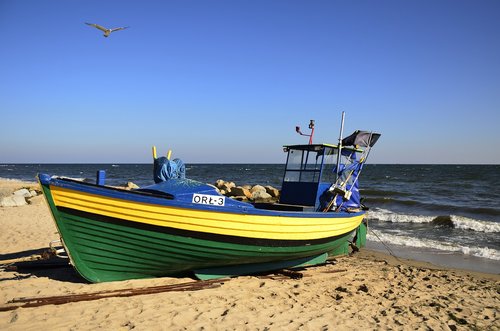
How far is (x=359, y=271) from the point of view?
877cm

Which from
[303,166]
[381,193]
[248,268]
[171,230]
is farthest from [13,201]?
[381,193]

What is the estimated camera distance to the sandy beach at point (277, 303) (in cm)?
529

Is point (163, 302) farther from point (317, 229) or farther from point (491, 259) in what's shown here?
point (491, 259)

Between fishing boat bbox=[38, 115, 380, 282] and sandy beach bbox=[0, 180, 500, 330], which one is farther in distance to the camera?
fishing boat bbox=[38, 115, 380, 282]

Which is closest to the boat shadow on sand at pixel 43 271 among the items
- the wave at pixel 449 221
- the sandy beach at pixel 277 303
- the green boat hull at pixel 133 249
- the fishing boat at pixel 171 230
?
the sandy beach at pixel 277 303

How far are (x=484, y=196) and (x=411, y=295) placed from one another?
2665 cm

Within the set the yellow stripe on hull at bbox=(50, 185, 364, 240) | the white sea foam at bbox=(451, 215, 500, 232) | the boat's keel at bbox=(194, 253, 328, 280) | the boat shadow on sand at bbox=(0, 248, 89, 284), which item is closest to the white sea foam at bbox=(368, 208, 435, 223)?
the white sea foam at bbox=(451, 215, 500, 232)

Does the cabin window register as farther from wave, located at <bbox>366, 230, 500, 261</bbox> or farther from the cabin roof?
wave, located at <bbox>366, 230, 500, 261</bbox>

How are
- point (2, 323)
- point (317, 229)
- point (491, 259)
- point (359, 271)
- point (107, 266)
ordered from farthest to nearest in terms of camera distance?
point (491, 259)
point (359, 271)
point (317, 229)
point (107, 266)
point (2, 323)

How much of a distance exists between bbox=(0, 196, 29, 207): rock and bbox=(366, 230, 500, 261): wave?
16.3 metres

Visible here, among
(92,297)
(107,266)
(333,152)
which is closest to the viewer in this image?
(92,297)

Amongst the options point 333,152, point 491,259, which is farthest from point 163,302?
point 491,259

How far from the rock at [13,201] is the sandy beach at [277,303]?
430 inches

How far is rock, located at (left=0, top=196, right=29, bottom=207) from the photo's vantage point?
59.7ft
